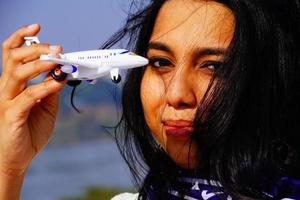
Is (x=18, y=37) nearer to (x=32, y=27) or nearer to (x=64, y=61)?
(x=32, y=27)

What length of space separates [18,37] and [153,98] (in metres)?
0.31

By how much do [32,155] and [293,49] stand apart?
570 millimetres

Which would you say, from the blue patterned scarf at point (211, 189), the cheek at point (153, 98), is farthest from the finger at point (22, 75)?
the blue patterned scarf at point (211, 189)

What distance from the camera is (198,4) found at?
3.77ft

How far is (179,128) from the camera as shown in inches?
43.4

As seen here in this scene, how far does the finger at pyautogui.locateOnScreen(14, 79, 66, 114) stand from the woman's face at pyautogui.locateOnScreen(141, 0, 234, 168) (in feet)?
0.56

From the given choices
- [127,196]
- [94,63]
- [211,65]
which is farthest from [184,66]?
[127,196]

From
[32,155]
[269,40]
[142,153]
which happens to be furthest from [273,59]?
[32,155]

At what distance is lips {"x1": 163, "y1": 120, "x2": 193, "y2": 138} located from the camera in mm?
1099

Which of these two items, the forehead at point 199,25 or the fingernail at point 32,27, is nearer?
the forehead at point 199,25

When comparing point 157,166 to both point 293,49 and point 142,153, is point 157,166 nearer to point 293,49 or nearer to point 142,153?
point 142,153

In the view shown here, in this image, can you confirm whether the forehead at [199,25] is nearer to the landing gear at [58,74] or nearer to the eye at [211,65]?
the eye at [211,65]

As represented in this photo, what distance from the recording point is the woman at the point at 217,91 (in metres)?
1.11

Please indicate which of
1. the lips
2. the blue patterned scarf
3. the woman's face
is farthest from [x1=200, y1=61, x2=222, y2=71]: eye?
the blue patterned scarf
